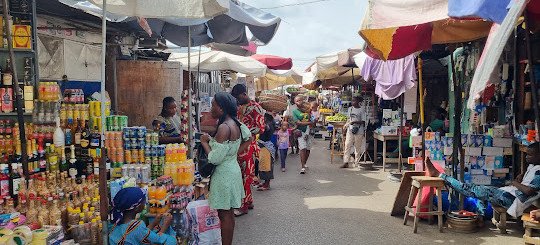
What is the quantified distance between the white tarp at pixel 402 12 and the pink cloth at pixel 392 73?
4.31m

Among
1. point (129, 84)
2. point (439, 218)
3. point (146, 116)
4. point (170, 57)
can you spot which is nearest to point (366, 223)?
point (439, 218)

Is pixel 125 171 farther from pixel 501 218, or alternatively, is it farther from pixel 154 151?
pixel 501 218

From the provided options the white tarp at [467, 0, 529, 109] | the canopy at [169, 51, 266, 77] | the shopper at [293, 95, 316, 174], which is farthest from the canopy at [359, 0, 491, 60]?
the shopper at [293, 95, 316, 174]

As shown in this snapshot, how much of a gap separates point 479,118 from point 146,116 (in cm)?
636

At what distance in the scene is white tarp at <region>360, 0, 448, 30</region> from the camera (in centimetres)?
426

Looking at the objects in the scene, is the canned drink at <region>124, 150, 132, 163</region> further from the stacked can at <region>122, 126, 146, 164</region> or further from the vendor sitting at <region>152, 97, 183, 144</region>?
the vendor sitting at <region>152, 97, 183, 144</region>

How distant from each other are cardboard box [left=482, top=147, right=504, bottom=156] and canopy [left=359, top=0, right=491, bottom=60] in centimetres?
192

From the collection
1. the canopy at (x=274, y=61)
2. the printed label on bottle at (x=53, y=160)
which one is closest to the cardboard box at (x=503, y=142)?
the printed label on bottle at (x=53, y=160)

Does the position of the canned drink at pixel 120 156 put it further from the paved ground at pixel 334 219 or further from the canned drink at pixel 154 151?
the paved ground at pixel 334 219

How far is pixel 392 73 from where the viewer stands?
898 cm

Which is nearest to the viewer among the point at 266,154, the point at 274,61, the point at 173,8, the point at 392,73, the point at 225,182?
the point at 173,8

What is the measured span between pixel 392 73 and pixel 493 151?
281 cm

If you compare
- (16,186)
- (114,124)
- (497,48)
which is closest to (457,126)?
(497,48)

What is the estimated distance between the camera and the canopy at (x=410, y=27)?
4.33m
